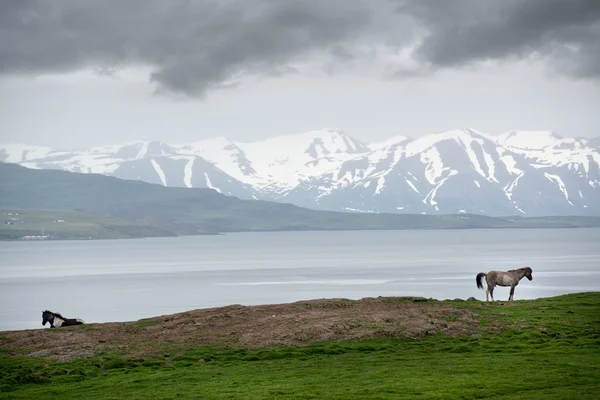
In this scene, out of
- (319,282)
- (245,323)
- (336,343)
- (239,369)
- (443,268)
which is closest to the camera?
(239,369)

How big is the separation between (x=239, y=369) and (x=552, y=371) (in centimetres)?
1146

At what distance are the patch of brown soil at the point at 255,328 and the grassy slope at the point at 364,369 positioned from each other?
3.15ft

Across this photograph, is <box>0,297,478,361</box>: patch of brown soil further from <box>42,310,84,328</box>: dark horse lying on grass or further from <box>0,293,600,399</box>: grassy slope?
<box>42,310,84,328</box>: dark horse lying on grass

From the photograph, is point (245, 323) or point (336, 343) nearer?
point (336, 343)

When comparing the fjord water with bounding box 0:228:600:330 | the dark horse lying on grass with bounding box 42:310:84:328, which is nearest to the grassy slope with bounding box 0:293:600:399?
the dark horse lying on grass with bounding box 42:310:84:328

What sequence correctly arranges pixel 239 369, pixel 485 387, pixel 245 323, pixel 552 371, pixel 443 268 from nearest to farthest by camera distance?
pixel 485 387 → pixel 552 371 → pixel 239 369 → pixel 245 323 → pixel 443 268

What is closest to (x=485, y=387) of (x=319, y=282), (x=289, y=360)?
(x=289, y=360)

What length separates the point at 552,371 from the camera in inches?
1110

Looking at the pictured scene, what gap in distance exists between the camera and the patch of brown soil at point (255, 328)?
3566cm

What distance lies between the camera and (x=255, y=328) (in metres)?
37.7

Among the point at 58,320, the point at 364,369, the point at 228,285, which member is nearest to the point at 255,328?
the point at 364,369

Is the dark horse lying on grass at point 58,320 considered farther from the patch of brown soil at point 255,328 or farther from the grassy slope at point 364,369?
the grassy slope at point 364,369

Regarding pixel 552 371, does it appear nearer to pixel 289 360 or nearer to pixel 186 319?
pixel 289 360

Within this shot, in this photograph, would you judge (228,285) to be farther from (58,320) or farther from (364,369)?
(364,369)
